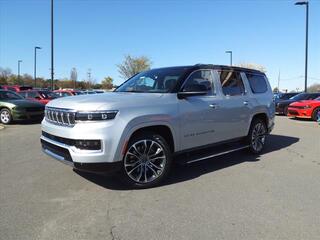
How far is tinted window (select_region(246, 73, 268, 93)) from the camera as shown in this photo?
25.8ft

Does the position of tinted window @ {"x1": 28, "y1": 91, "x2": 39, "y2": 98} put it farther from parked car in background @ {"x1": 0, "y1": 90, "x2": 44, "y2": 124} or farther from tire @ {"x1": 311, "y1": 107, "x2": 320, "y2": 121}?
tire @ {"x1": 311, "y1": 107, "x2": 320, "y2": 121}

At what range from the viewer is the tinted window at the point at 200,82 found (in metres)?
5.86

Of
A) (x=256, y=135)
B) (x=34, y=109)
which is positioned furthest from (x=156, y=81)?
(x=34, y=109)

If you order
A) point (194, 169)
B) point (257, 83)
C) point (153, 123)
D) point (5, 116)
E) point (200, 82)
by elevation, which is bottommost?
point (194, 169)

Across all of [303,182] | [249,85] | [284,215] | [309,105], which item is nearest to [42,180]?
[284,215]

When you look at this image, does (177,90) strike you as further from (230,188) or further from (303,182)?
(303,182)

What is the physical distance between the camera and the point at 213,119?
630 cm

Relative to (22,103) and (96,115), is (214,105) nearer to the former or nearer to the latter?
(96,115)

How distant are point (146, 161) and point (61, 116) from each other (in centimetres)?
146

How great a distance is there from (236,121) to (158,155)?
2.26m

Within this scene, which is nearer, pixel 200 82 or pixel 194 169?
pixel 200 82

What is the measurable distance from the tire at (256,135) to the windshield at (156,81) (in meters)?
2.46

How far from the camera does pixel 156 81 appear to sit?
6238 millimetres

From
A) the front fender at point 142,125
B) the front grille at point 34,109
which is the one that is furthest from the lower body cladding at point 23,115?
the front fender at point 142,125
